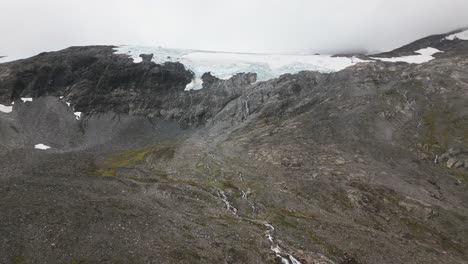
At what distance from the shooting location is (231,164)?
100125 mm

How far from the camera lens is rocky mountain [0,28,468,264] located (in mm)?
57000

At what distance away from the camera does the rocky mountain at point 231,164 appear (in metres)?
57.0

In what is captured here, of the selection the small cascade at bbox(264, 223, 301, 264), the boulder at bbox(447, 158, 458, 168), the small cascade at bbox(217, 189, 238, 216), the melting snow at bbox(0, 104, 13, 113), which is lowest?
the melting snow at bbox(0, 104, 13, 113)

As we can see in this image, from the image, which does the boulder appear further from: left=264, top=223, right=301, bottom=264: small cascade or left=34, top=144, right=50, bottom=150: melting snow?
left=34, top=144, right=50, bottom=150: melting snow

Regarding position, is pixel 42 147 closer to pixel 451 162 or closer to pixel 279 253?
pixel 279 253

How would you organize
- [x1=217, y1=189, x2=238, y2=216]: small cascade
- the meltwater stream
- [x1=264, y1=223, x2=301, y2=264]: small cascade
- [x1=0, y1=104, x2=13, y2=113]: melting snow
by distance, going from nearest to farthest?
[x1=264, y1=223, x2=301, y2=264]: small cascade → the meltwater stream → [x1=217, y1=189, x2=238, y2=216]: small cascade → [x1=0, y1=104, x2=13, y2=113]: melting snow

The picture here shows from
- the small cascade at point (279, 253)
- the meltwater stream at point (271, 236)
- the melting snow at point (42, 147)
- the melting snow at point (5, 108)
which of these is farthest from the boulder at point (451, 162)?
the melting snow at point (5, 108)

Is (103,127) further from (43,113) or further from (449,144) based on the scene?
(449,144)

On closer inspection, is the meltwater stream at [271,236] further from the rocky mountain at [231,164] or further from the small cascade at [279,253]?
the rocky mountain at [231,164]

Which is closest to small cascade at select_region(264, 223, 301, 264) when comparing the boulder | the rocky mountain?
the rocky mountain

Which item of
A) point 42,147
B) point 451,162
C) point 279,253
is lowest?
point 42,147

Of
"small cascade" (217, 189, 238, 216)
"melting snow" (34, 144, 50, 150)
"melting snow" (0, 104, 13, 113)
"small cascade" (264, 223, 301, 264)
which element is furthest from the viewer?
"melting snow" (0, 104, 13, 113)

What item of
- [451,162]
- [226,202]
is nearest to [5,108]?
[226,202]

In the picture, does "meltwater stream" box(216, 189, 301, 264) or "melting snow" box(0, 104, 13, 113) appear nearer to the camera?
"meltwater stream" box(216, 189, 301, 264)
